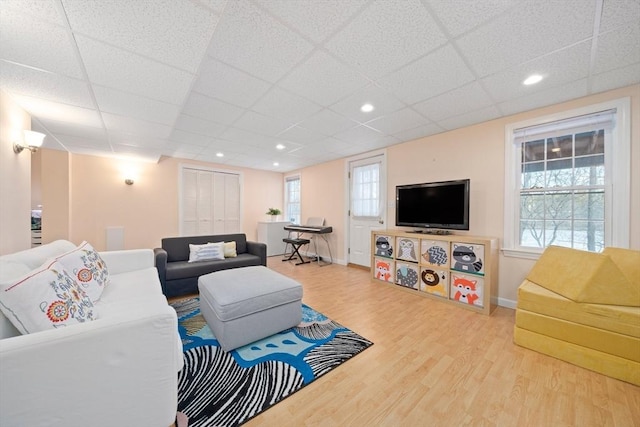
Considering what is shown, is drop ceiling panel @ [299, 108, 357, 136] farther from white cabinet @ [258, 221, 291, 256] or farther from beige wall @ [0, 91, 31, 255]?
white cabinet @ [258, 221, 291, 256]

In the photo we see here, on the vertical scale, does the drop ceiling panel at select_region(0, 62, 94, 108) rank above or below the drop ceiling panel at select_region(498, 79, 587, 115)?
below

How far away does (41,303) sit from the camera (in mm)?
1125

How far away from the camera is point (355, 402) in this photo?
4.66ft

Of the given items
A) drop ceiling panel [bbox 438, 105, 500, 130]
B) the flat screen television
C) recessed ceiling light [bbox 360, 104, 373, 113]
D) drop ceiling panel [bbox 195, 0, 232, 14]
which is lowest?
the flat screen television

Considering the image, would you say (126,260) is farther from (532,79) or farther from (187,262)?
(532,79)

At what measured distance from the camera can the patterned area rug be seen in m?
1.37

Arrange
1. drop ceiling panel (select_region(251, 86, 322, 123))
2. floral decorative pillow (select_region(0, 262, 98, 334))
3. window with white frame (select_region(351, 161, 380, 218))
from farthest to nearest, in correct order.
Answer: window with white frame (select_region(351, 161, 380, 218))
drop ceiling panel (select_region(251, 86, 322, 123))
floral decorative pillow (select_region(0, 262, 98, 334))

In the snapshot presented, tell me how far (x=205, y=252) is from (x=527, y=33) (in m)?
4.25

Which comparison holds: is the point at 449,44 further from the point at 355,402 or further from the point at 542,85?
the point at 355,402

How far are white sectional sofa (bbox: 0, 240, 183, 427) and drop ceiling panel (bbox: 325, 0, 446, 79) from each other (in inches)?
81.0

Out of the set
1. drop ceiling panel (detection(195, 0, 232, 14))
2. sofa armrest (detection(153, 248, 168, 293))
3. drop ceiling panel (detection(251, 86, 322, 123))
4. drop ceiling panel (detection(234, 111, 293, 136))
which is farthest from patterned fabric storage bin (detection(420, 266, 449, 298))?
sofa armrest (detection(153, 248, 168, 293))

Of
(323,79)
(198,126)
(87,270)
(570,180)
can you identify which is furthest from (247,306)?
(570,180)

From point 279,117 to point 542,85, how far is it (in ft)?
9.08

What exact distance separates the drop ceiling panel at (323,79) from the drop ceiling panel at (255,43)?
0.11m
